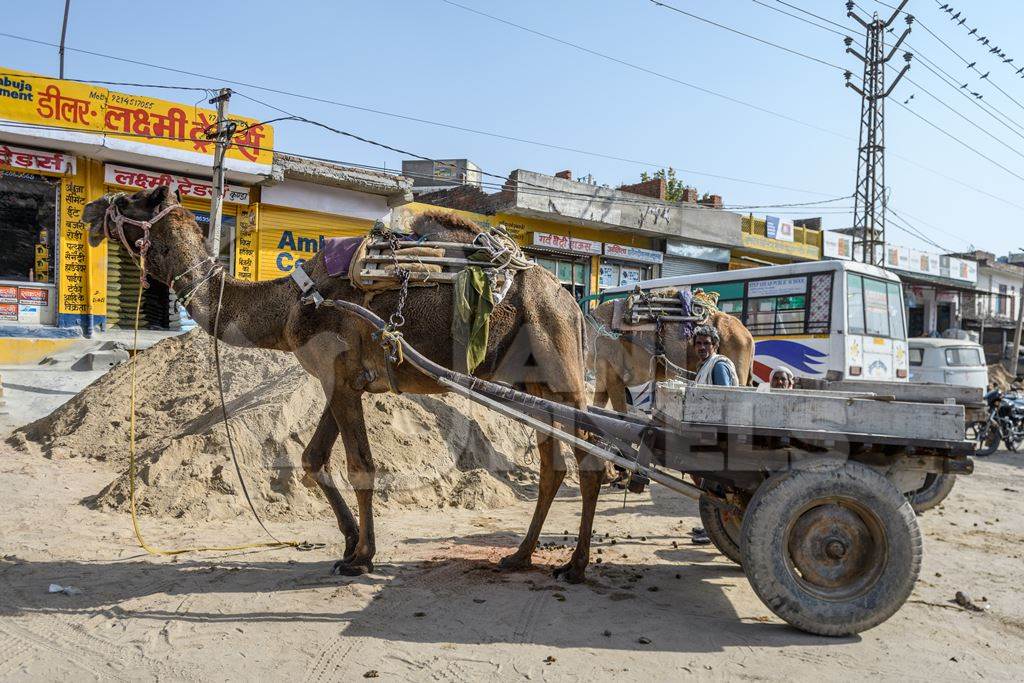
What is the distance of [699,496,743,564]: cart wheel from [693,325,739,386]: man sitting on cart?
0.93m

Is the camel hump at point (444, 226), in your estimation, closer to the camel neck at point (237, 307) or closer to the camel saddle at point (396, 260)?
the camel saddle at point (396, 260)

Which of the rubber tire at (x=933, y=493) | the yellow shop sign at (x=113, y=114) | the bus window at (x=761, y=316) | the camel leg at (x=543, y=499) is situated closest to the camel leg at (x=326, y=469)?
the camel leg at (x=543, y=499)

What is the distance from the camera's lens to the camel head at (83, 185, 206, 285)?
17.8 ft

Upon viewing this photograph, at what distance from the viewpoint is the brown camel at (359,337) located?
5.20m

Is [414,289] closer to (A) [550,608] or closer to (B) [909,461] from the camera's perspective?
(A) [550,608]

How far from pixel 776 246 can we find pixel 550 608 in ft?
96.6

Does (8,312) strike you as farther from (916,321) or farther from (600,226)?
(916,321)

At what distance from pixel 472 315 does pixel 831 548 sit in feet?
8.66

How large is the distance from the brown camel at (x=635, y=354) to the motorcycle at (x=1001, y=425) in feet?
24.2

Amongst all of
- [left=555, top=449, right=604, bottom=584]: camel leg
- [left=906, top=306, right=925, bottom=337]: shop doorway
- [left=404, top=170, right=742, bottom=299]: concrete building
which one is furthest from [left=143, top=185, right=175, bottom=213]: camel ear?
[left=906, top=306, right=925, bottom=337]: shop doorway

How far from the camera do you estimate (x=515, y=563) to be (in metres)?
5.28

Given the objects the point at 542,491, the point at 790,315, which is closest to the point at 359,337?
the point at 542,491

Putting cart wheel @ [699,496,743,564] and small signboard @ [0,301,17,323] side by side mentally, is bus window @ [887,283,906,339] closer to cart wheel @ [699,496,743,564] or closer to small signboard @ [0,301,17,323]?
cart wheel @ [699,496,743,564]

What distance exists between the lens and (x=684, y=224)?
27.8m
